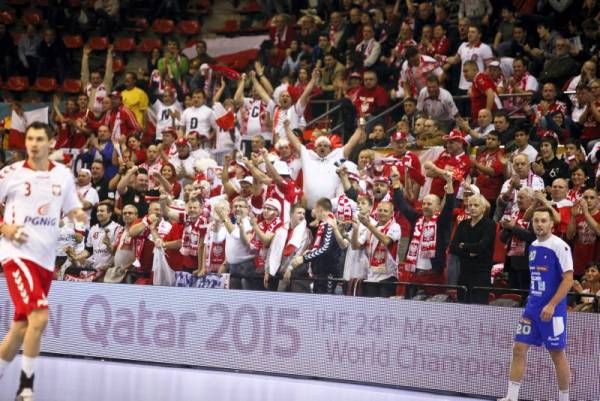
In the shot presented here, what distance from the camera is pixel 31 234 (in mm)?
9469

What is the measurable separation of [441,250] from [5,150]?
39.8 feet

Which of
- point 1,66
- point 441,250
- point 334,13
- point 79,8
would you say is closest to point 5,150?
point 1,66

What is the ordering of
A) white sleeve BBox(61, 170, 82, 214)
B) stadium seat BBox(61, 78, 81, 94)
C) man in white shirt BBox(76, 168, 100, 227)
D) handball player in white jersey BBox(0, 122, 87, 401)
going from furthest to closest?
stadium seat BBox(61, 78, 81, 94)
man in white shirt BBox(76, 168, 100, 227)
white sleeve BBox(61, 170, 82, 214)
handball player in white jersey BBox(0, 122, 87, 401)

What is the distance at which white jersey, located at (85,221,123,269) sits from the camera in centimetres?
1664

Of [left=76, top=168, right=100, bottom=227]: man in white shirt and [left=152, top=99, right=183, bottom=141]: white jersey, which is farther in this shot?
[left=152, top=99, right=183, bottom=141]: white jersey

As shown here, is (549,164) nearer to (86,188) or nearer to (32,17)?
(86,188)

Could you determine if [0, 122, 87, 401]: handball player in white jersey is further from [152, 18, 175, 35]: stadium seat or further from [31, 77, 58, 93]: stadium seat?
[152, 18, 175, 35]: stadium seat

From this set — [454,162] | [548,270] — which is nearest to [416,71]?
[454,162]

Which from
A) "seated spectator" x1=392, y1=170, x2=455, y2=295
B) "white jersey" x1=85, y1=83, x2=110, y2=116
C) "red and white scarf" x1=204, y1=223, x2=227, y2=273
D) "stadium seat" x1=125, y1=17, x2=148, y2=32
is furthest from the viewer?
"stadium seat" x1=125, y1=17, x2=148, y2=32

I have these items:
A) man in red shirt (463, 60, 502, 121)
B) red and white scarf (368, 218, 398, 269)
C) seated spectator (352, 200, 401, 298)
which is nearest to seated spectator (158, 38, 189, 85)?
man in red shirt (463, 60, 502, 121)

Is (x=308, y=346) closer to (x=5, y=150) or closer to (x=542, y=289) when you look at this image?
(x=542, y=289)

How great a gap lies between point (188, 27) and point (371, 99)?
322 inches

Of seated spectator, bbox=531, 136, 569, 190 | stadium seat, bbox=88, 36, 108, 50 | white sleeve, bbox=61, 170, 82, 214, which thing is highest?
stadium seat, bbox=88, 36, 108, 50

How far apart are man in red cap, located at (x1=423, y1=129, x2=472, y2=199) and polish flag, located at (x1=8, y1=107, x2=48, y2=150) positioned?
10540 mm
